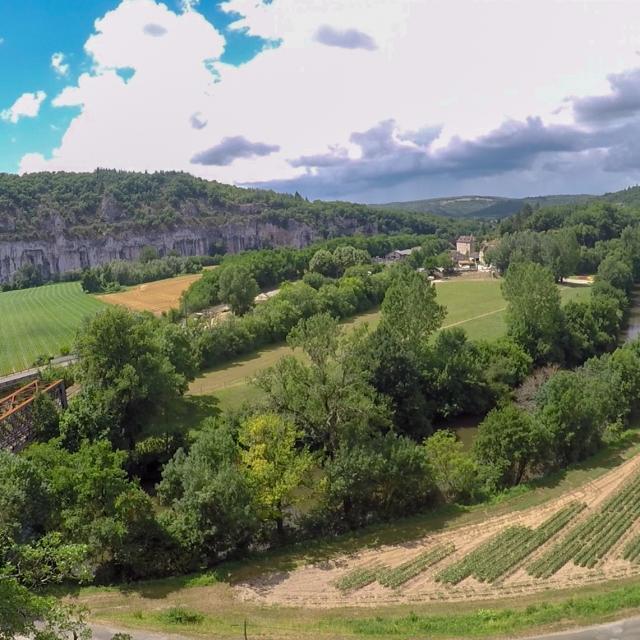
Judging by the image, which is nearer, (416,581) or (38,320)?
(416,581)

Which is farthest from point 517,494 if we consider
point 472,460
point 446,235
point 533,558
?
point 446,235

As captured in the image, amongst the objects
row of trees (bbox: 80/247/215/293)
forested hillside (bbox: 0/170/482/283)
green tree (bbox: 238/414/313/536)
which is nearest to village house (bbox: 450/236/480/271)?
forested hillside (bbox: 0/170/482/283)

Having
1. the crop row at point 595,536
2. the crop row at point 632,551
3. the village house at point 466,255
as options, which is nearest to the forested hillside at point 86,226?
the village house at point 466,255

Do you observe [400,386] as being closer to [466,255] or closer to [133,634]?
[133,634]

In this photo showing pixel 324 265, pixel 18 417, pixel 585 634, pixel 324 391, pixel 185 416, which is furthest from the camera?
pixel 324 265

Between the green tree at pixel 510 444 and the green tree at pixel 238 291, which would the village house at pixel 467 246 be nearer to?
the green tree at pixel 238 291

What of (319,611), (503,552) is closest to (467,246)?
(503,552)
